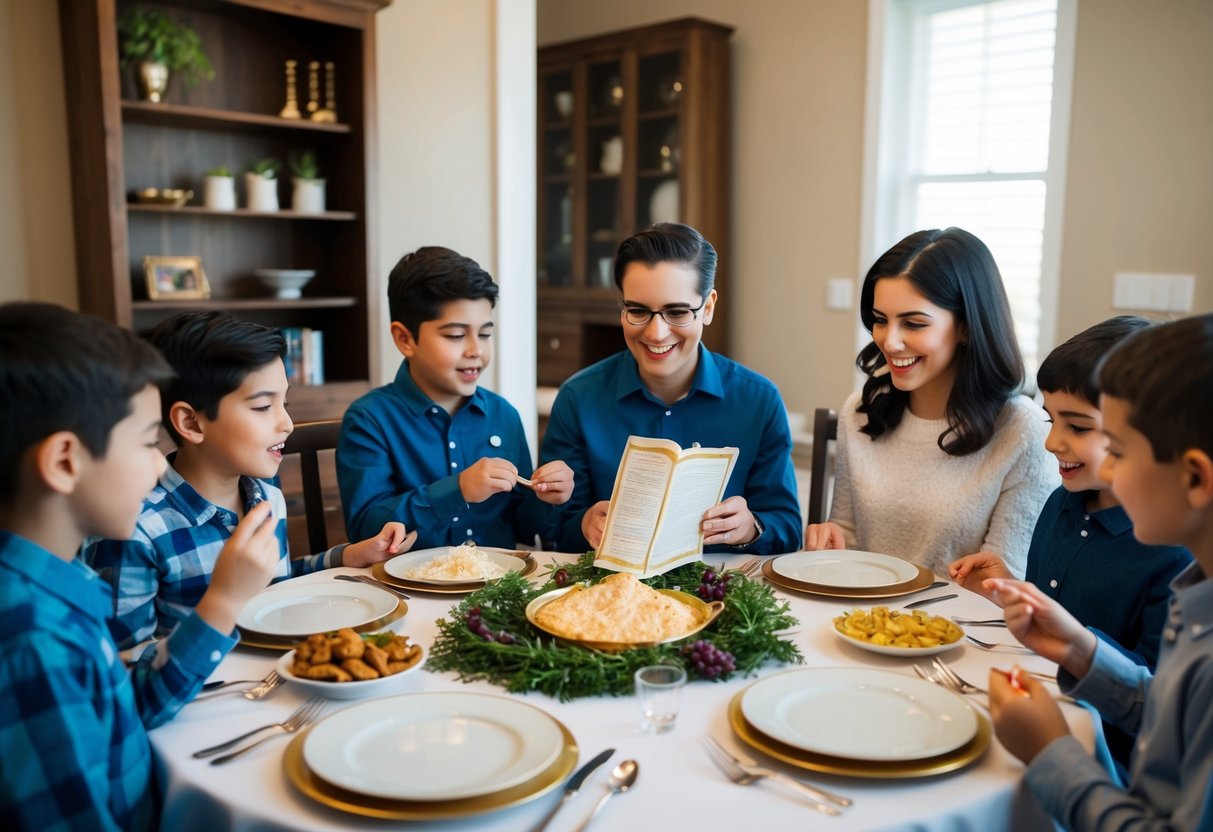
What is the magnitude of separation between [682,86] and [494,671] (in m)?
3.93

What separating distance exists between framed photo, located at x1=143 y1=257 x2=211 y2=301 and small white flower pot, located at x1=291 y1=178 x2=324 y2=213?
0.41m

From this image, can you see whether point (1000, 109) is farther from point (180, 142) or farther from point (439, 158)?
point (180, 142)

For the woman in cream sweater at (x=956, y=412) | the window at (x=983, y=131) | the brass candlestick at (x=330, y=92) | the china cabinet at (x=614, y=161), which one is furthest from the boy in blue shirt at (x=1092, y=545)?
the china cabinet at (x=614, y=161)

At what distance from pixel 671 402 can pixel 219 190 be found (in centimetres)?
209

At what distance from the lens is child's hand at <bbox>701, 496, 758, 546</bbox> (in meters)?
1.68

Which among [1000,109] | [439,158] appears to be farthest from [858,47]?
[439,158]

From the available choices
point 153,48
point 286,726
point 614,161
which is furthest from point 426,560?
point 614,161

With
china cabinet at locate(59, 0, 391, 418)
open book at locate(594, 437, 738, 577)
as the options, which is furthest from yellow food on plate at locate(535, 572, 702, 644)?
china cabinet at locate(59, 0, 391, 418)

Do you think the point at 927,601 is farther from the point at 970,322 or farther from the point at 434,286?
the point at 434,286

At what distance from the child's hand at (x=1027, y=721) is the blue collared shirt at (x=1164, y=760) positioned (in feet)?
0.07

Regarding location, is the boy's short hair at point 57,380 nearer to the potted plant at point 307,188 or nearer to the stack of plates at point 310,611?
the stack of plates at point 310,611

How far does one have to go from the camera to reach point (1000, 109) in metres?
4.07

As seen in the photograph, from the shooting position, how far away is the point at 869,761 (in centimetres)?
101

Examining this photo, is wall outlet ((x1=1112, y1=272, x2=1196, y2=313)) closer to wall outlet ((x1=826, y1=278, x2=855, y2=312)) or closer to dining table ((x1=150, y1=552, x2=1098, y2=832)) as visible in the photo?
wall outlet ((x1=826, y1=278, x2=855, y2=312))
